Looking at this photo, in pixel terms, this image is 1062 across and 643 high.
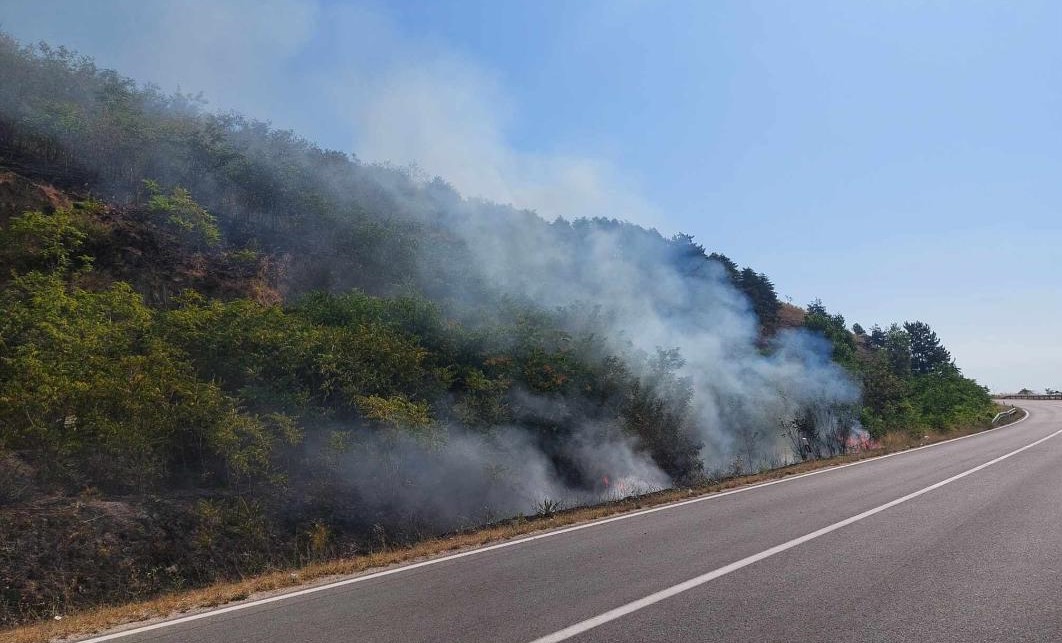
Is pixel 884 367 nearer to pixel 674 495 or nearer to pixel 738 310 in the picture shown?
pixel 738 310

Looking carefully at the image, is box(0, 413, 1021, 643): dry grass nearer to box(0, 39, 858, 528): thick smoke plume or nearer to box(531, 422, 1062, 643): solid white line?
box(0, 39, 858, 528): thick smoke plume

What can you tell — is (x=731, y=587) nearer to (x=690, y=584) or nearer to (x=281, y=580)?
(x=690, y=584)

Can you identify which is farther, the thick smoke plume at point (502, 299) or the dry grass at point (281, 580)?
the thick smoke plume at point (502, 299)

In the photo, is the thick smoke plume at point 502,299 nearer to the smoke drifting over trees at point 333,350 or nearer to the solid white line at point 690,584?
the smoke drifting over trees at point 333,350

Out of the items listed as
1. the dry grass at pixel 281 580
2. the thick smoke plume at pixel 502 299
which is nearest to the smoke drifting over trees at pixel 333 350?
the thick smoke plume at pixel 502 299

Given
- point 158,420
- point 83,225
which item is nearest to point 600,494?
point 158,420

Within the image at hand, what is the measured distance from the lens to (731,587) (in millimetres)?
5547

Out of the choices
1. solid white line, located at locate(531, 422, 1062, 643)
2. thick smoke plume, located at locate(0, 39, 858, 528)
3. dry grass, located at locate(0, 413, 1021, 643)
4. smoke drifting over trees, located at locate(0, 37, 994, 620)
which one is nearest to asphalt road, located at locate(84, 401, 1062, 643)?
solid white line, located at locate(531, 422, 1062, 643)

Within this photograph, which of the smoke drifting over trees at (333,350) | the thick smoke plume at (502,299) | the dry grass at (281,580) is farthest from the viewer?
the thick smoke plume at (502,299)

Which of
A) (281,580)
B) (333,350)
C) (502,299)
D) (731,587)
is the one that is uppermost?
(502,299)

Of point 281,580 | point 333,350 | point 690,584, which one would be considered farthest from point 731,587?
point 333,350

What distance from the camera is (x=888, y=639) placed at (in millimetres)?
4164

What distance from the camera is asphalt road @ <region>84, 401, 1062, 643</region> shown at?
4.55 meters

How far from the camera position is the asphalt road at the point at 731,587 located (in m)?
4.55
